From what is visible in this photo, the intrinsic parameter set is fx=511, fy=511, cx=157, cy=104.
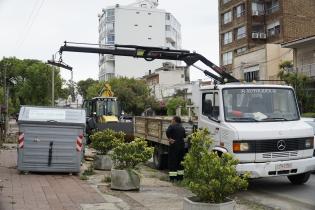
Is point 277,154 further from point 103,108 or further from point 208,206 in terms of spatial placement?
point 103,108

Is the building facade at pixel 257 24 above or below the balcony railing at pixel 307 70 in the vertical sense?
above

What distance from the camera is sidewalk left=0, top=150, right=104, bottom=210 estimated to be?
9212 mm

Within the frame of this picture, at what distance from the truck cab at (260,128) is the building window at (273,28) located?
43.5 m

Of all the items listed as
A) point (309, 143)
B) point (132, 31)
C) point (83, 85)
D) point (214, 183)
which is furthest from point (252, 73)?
point (132, 31)

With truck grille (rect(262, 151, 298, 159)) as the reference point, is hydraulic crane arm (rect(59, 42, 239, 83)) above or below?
above

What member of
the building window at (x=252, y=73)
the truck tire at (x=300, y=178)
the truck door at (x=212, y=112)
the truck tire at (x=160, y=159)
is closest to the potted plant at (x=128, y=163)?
the truck door at (x=212, y=112)

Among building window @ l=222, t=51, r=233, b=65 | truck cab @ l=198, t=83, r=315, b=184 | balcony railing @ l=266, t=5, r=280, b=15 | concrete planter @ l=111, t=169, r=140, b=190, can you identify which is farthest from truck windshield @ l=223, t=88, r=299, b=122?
building window @ l=222, t=51, r=233, b=65

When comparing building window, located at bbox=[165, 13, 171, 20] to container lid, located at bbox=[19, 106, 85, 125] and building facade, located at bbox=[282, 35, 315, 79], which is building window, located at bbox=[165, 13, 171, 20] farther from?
container lid, located at bbox=[19, 106, 85, 125]

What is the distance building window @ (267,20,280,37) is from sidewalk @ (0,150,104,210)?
1734 inches

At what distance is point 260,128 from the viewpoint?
1115cm

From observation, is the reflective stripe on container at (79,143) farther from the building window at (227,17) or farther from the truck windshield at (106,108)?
the building window at (227,17)

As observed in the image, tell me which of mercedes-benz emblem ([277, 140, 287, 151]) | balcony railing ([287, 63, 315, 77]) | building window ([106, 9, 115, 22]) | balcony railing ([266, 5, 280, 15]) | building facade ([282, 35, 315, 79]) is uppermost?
building window ([106, 9, 115, 22])

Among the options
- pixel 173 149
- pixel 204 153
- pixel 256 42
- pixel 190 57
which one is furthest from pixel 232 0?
pixel 204 153

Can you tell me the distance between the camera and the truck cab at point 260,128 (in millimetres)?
10953
